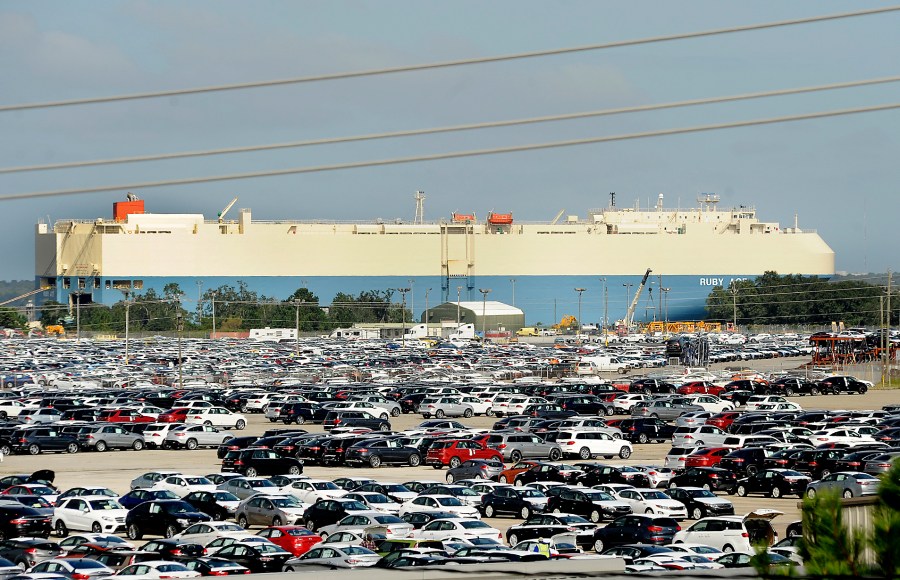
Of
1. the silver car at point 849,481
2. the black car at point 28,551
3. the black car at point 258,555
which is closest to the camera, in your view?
the black car at point 258,555

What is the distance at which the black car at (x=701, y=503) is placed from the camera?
896 inches

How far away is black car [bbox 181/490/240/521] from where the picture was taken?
75.0 ft

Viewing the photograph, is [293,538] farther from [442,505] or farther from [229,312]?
[229,312]

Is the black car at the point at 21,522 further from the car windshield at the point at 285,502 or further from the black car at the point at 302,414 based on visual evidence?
the black car at the point at 302,414

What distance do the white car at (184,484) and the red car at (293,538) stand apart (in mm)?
5539

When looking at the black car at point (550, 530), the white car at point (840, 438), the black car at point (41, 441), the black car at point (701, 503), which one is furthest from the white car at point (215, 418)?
the black car at point (550, 530)

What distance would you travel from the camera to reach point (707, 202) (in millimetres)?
150500

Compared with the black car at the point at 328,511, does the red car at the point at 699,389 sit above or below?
above

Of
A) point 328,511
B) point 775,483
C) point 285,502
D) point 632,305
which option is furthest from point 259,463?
point 632,305

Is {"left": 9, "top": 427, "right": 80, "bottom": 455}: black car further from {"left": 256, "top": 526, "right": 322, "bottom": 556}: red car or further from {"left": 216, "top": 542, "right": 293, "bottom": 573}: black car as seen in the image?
{"left": 216, "top": 542, "right": 293, "bottom": 573}: black car

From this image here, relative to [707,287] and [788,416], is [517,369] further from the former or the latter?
[707,287]

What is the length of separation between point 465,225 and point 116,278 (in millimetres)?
34997

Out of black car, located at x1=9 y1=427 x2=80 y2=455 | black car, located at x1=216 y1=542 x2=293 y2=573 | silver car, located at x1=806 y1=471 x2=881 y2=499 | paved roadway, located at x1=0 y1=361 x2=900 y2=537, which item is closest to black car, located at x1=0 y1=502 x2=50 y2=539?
paved roadway, located at x1=0 y1=361 x2=900 y2=537

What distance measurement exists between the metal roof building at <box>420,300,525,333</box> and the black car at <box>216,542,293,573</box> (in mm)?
103455
